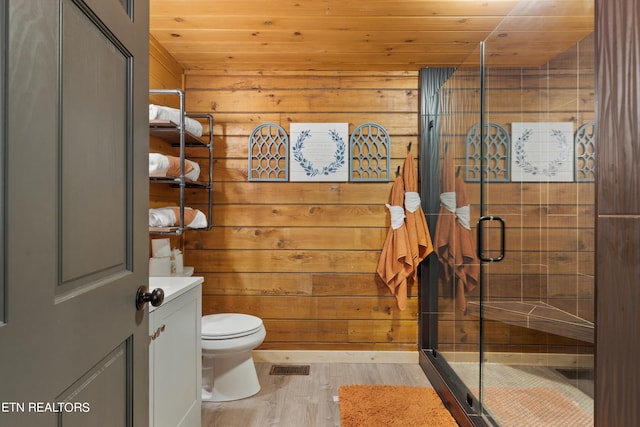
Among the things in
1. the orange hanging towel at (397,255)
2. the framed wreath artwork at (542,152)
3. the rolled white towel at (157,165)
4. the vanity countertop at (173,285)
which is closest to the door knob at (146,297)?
the vanity countertop at (173,285)

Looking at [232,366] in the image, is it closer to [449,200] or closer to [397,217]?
[397,217]

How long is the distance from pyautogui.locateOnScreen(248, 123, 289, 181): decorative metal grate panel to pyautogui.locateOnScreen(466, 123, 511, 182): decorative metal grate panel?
1.36 m

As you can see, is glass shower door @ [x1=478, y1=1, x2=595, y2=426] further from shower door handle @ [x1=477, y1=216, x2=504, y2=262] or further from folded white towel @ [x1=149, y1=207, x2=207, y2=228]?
folded white towel @ [x1=149, y1=207, x2=207, y2=228]

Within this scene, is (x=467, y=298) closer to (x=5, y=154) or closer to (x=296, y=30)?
(x=296, y=30)

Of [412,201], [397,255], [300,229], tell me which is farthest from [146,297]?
[412,201]

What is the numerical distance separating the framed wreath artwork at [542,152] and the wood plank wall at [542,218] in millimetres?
31

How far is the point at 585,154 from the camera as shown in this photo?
1186 mm

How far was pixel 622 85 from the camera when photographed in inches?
26.0

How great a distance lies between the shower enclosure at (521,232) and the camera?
48.7 inches

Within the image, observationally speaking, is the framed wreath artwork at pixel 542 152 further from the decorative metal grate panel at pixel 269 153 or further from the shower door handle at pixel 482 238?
the decorative metal grate panel at pixel 269 153

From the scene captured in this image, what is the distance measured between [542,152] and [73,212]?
5.01ft

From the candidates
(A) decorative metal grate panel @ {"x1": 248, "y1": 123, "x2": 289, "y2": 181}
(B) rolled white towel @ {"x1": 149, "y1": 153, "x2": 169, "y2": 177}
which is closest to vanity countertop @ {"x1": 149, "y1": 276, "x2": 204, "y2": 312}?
(B) rolled white towel @ {"x1": 149, "y1": 153, "x2": 169, "y2": 177}

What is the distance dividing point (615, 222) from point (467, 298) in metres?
1.44

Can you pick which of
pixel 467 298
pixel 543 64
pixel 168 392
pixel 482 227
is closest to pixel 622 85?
pixel 543 64
